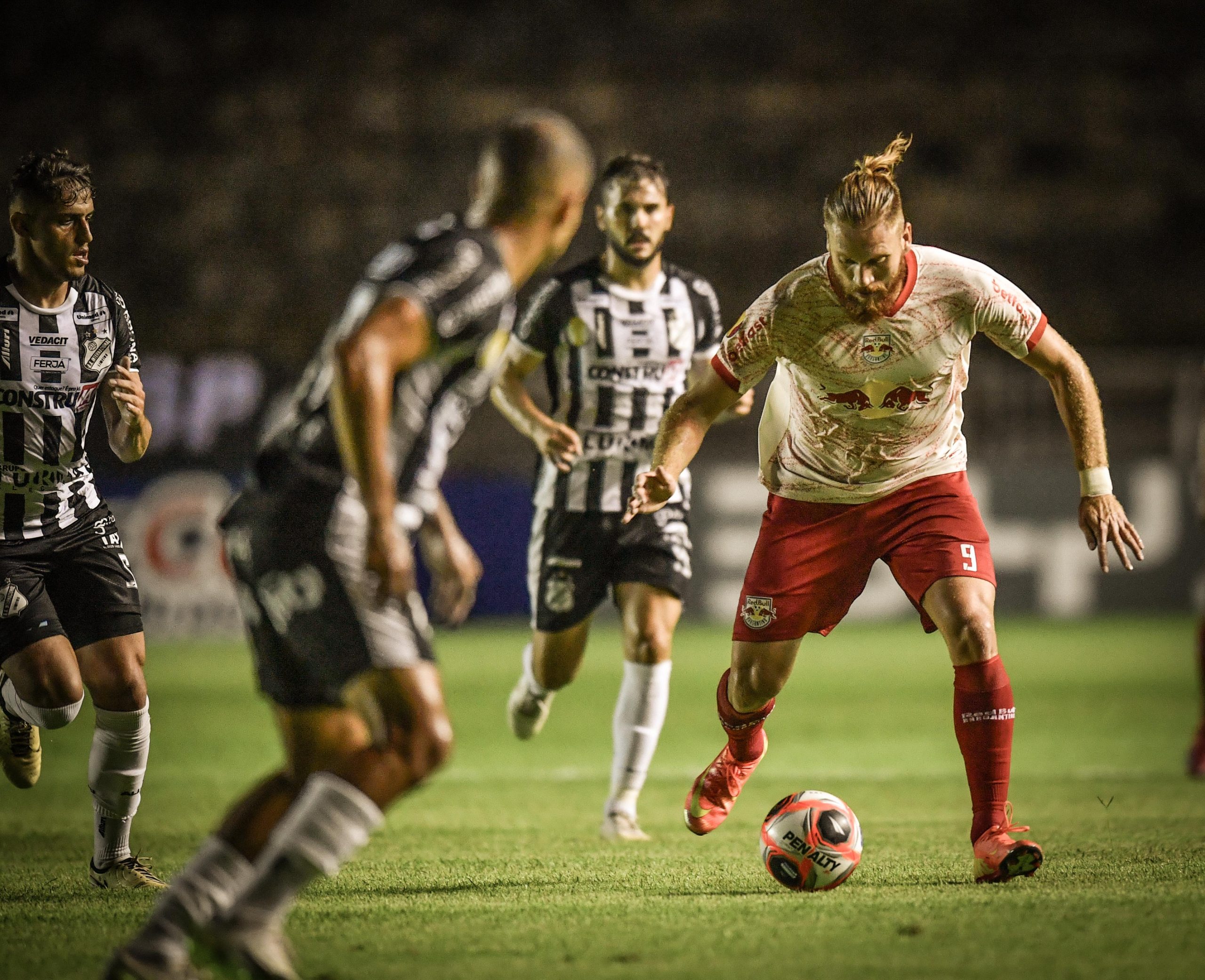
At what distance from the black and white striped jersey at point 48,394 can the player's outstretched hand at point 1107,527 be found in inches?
133

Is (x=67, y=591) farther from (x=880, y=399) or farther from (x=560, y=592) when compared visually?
(x=880, y=399)

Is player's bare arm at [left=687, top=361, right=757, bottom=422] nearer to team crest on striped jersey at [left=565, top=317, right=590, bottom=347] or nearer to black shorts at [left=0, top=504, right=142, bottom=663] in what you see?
team crest on striped jersey at [left=565, top=317, right=590, bottom=347]

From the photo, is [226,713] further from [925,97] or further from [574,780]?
[925,97]

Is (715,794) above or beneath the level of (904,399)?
beneath

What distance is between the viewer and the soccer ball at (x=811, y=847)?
16.1 feet

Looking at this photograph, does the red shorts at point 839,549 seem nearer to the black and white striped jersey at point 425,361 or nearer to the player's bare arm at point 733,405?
the player's bare arm at point 733,405

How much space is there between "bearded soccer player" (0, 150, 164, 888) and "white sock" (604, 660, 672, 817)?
1890 millimetres

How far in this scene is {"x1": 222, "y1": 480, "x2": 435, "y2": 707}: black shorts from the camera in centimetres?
358

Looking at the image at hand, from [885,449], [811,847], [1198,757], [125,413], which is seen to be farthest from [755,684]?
[1198,757]

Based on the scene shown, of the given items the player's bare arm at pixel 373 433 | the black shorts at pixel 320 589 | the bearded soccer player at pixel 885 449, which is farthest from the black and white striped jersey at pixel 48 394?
the player's bare arm at pixel 373 433

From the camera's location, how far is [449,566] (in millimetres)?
3904

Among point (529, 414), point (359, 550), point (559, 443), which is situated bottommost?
point (359, 550)

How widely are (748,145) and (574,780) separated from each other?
58.0 feet

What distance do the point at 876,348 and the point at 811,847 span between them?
1.64 metres
